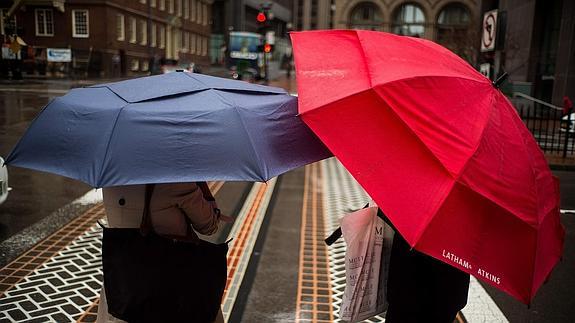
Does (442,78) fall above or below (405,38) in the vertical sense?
A: below

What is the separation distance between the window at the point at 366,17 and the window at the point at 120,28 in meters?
44.6

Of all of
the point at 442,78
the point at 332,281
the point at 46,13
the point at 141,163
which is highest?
the point at 46,13

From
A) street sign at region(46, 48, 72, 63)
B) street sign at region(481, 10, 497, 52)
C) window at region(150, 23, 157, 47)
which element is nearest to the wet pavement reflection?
street sign at region(481, 10, 497, 52)

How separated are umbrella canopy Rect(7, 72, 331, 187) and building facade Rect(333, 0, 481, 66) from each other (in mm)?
77741

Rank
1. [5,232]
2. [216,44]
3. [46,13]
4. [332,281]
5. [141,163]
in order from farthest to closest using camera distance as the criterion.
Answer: [216,44] < [46,13] < [5,232] < [332,281] < [141,163]

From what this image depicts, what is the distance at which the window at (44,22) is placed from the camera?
4162 centimetres

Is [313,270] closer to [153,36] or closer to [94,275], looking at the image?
[94,275]

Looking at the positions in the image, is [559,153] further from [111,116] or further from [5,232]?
[111,116]

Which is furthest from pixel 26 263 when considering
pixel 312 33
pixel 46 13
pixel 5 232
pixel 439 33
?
pixel 439 33

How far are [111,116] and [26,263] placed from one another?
390cm

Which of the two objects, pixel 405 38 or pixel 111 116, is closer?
pixel 111 116

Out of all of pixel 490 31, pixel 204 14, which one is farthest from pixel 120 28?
pixel 490 31

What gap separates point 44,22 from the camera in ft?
137

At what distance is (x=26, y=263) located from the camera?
5.47 metres
